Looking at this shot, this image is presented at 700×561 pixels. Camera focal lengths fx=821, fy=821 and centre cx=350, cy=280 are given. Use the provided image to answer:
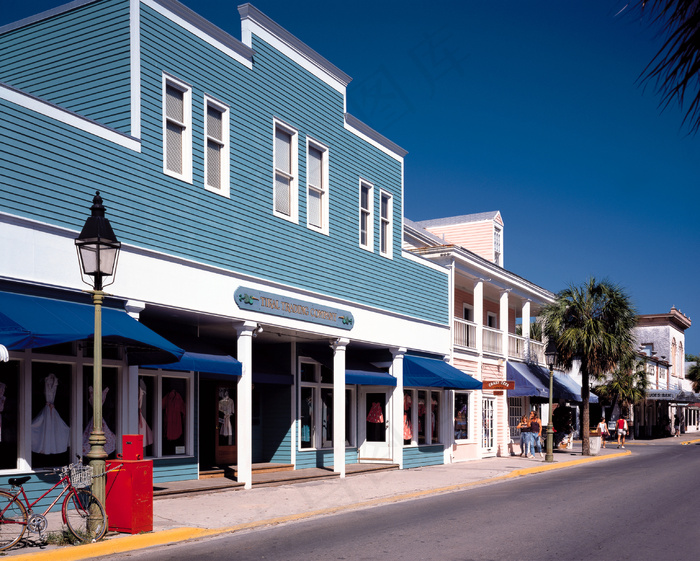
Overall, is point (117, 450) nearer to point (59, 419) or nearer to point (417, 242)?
point (59, 419)

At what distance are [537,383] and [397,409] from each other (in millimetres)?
10703

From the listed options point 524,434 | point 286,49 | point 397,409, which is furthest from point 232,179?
point 524,434

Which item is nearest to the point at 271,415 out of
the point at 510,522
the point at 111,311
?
the point at 111,311

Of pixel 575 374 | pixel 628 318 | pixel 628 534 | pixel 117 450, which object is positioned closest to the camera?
pixel 628 534

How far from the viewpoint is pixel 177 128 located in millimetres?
15594

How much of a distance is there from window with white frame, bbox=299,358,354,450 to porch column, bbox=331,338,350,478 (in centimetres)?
122

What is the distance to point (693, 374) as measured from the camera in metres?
81.9

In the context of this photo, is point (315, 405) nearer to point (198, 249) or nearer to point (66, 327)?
point (198, 249)

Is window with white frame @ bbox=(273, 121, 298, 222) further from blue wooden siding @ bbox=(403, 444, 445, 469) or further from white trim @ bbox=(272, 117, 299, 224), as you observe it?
blue wooden siding @ bbox=(403, 444, 445, 469)

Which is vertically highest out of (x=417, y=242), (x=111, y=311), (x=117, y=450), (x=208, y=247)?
(x=417, y=242)

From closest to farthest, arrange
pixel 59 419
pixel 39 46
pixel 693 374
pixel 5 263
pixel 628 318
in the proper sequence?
1. pixel 5 263
2. pixel 59 419
3. pixel 39 46
4. pixel 628 318
5. pixel 693 374

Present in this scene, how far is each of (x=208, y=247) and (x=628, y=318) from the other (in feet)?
68.6

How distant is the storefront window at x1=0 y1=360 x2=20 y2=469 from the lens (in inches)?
484

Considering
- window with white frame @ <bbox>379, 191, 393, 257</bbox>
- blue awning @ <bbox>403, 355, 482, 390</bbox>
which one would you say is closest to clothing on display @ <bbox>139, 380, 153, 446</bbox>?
window with white frame @ <bbox>379, 191, 393, 257</bbox>
